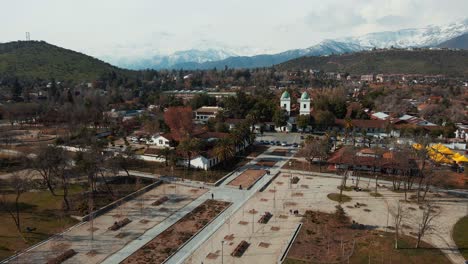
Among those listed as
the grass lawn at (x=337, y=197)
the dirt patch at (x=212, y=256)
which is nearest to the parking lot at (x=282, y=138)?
the grass lawn at (x=337, y=197)

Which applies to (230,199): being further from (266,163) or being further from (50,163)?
(50,163)

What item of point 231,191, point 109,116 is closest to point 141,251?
point 231,191

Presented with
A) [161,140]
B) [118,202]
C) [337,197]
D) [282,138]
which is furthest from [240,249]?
[282,138]

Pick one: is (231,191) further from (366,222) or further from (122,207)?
(366,222)

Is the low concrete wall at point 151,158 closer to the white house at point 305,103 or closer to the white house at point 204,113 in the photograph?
the white house at point 204,113

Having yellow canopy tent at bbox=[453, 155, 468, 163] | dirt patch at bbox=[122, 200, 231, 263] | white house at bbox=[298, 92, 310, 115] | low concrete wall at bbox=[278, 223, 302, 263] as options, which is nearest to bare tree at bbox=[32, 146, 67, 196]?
dirt patch at bbox=[122, 200, 231, 263]

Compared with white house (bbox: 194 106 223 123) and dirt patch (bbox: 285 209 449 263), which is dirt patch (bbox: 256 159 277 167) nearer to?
dirt patch (bbox: 285 209 449 263)
